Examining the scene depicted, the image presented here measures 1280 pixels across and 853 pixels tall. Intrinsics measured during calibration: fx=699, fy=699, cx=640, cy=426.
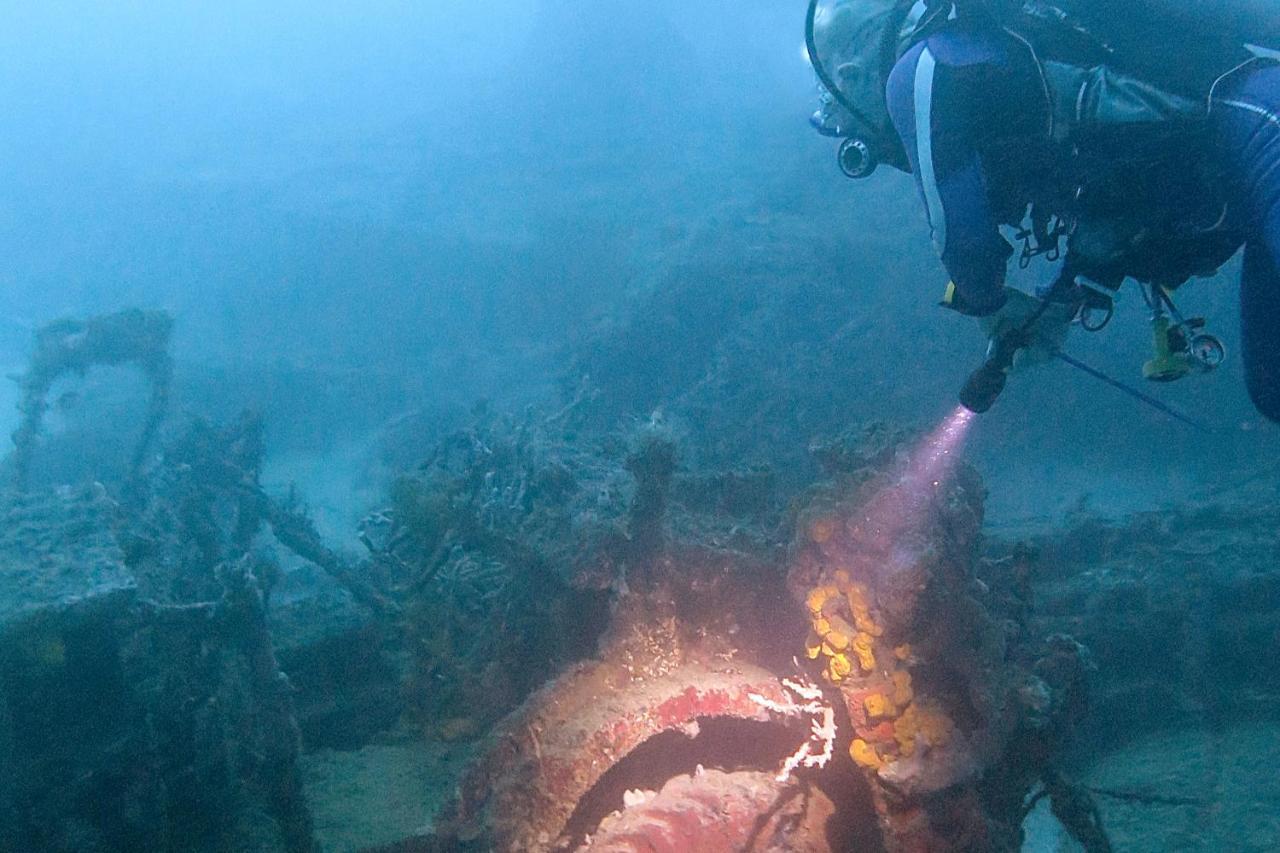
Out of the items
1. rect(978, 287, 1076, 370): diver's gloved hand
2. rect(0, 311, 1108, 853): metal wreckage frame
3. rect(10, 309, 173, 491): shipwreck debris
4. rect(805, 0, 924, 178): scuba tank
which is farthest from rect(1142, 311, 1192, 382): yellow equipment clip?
rect(10, 309, 173, 491): shipwreck debris

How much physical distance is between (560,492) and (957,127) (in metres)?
4.56

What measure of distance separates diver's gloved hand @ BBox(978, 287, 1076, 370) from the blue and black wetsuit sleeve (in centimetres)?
37

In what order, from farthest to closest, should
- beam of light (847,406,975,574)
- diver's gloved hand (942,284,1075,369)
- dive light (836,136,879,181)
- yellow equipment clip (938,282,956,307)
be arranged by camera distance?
1. beam of light (847,406,975,574)
2. dive light (836,136,879,181)
3. diver's gloved hand (942,284,1075,369)
4. yellow equipment clip (938,282,956,307)

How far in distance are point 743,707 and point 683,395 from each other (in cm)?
1018

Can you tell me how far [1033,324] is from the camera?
2.65 metres

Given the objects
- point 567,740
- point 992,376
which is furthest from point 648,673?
point 992,376

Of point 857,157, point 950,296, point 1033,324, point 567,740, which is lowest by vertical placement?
point 567,740

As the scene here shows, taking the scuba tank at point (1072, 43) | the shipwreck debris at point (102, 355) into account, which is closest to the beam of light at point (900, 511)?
the scuba tank at point (1072, 43)

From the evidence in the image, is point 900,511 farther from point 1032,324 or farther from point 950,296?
point 950,296

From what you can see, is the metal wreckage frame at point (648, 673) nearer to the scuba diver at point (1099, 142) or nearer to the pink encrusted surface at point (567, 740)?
the pink encrusted surface at point (567, 740)

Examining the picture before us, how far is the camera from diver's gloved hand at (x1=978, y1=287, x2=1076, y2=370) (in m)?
2.64

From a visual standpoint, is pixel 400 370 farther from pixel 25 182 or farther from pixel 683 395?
pixel 25 182

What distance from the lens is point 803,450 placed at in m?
11.2

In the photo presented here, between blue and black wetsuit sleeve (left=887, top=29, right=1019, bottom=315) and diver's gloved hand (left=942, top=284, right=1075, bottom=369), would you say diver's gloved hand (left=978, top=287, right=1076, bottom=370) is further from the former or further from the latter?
blue and black wetsuit sleeve (left=887, top=29, right=1019, bottom=315)
